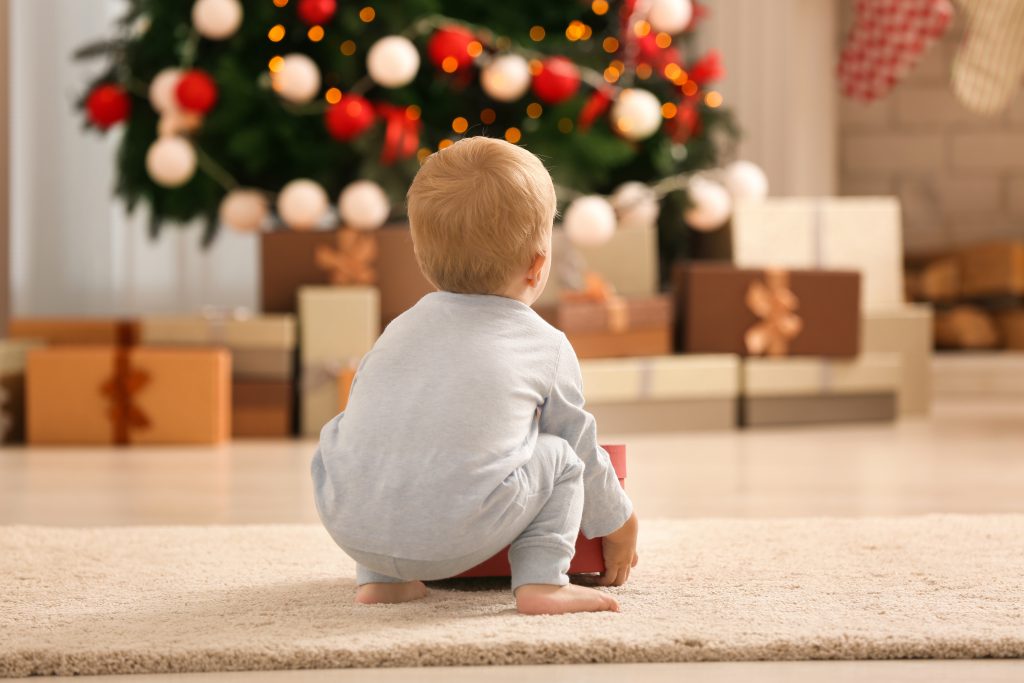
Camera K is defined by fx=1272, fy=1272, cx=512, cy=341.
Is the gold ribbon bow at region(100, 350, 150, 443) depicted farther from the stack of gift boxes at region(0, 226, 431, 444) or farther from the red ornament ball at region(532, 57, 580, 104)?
the red ornament ball at region(532, 57, 580, 104)

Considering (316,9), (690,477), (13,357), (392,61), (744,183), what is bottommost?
(690,477)

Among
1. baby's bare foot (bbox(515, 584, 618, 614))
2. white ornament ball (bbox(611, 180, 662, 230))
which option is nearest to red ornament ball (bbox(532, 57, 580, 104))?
white ornament ball (bbox(611, 180, 662, 230))

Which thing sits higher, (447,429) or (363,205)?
(363,205)

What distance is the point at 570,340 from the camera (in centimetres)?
250

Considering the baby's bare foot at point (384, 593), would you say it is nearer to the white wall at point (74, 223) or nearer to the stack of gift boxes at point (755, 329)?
the stack of gift boxes at point (755, 329)

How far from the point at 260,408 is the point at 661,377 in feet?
2.57

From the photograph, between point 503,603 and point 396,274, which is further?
point 396,274

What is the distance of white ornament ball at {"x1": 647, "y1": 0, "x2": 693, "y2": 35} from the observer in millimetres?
2586

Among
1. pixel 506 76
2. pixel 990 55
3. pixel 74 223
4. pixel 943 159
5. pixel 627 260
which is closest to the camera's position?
pixel 990 55

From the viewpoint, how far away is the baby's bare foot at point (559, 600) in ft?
3.33

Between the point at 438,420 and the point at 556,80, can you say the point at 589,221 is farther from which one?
the point at 438,420

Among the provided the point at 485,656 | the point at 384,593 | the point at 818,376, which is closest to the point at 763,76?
the point at 818,376

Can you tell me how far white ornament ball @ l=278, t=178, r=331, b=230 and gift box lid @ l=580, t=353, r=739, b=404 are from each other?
1.94 ft

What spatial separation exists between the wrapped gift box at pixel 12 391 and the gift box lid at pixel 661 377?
1.08 meters
